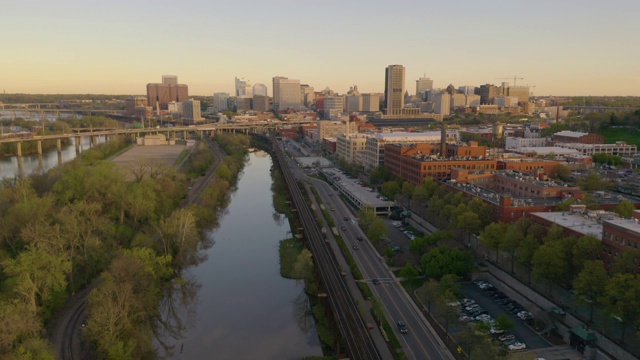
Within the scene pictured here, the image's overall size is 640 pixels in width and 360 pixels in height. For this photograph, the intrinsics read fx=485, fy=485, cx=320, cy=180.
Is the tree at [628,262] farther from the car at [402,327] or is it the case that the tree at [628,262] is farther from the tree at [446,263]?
the car at [402,327]

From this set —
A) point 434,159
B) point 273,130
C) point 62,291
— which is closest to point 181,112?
point 273,130

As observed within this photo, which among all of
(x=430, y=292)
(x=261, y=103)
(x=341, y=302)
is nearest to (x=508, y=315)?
(x=430, y=292)

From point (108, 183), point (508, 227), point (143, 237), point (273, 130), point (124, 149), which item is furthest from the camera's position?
point (273, 130)

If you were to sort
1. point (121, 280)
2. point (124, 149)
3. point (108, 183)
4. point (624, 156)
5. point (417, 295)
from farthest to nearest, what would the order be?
point (124, 149)
point (624, 156)
point (108, 183)
point (417, 295)
point (121, 280)

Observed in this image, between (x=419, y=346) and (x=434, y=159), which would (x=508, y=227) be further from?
(x=434, y=159)

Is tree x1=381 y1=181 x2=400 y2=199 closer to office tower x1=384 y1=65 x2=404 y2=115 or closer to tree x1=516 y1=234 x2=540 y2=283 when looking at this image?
tree x1=516 y1=234 x2=540 y2=283

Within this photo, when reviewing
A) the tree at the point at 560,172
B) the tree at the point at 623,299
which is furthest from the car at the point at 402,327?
the tree at the point at 560,172

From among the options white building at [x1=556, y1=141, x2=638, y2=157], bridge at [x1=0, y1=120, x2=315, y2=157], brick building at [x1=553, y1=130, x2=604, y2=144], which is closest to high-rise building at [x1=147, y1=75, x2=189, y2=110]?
bridge at [x1=0, y1=120, x2=315, y2=157]
